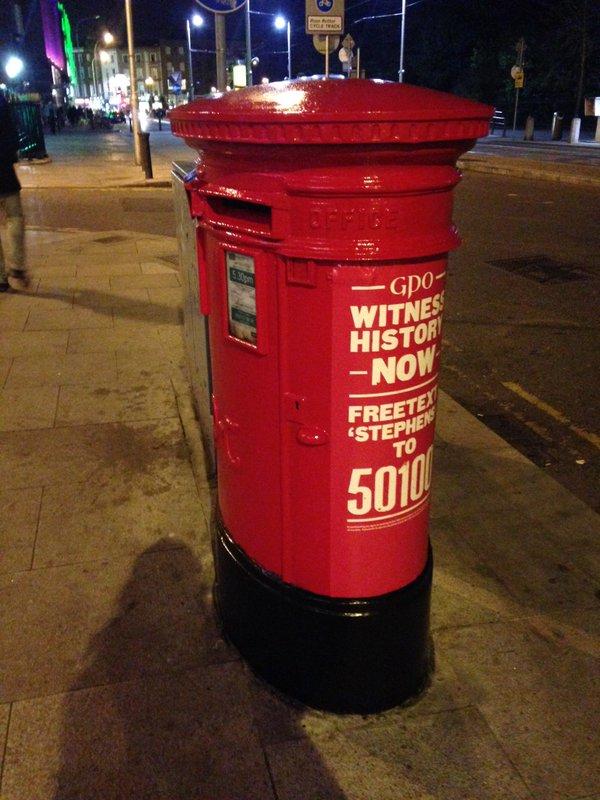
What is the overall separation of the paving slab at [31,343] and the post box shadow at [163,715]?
342cm

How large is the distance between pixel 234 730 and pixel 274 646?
291 mm

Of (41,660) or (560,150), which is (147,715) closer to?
(41,660)

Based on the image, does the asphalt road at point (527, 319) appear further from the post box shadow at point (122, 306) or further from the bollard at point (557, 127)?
the bollard at point (557, 127)

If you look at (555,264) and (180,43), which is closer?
(555,264)

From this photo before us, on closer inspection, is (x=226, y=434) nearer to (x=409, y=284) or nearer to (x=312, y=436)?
(x=312, y=436)

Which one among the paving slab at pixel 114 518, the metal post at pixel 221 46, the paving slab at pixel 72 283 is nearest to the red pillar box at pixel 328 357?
the paving slab at pixel 114 518

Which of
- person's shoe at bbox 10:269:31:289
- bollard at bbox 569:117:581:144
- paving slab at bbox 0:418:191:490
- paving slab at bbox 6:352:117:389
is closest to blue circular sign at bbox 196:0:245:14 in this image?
person's shoe at bbox 10:269:31:289

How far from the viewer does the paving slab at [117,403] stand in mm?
4668

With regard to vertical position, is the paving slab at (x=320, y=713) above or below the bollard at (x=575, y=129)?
below

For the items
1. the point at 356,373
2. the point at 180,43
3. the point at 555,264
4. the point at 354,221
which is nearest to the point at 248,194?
the point at 354,221

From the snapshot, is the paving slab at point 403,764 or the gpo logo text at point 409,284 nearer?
the gpo logo text at point 409,284

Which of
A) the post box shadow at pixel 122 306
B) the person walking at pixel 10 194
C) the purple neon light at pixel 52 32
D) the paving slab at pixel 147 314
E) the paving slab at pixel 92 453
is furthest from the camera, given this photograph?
the purple neon light at pixel 52 32

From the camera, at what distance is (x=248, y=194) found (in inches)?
76.5

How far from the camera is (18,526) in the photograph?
11.3 ft
